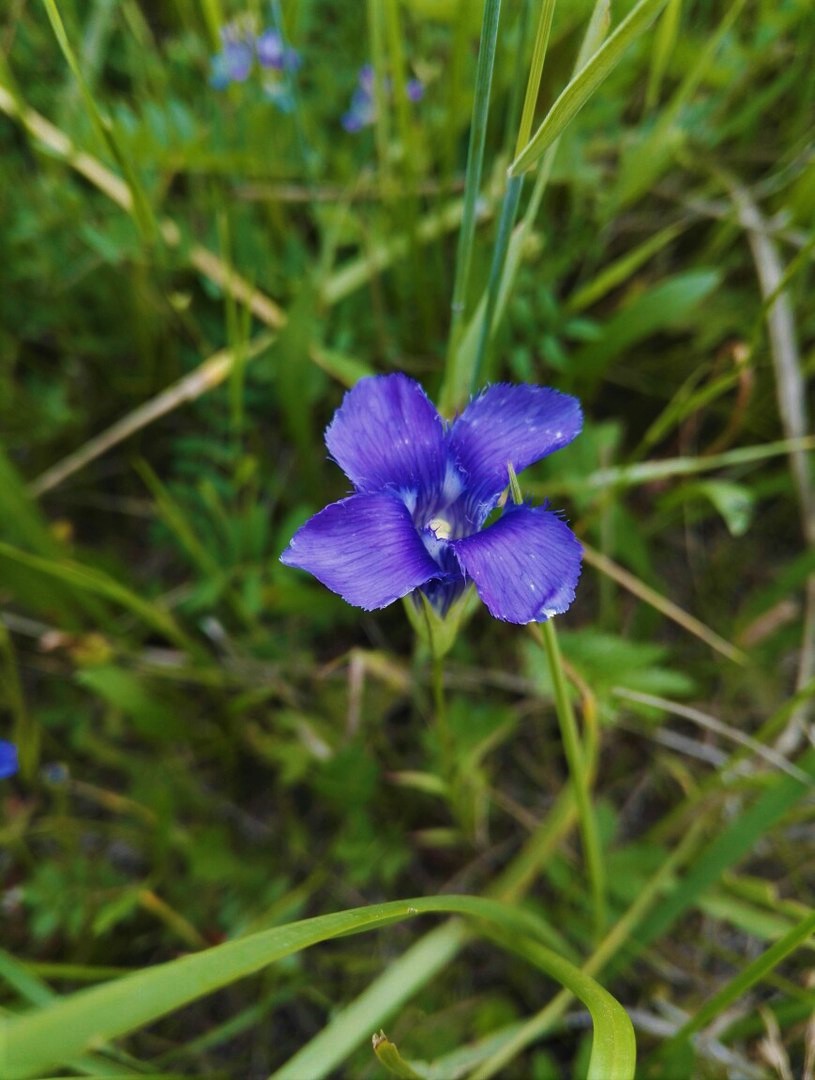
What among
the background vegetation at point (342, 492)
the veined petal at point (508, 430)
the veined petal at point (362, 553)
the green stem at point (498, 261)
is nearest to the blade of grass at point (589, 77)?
the green stem at point (498, 261)

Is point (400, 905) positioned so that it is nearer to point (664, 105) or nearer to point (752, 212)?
point (752, 212)

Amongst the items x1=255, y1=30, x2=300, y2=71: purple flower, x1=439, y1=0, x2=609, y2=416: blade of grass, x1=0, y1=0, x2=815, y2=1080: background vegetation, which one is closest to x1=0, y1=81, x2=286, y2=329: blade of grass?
x1=0, y1=0, x2=815, y2=1080: background vegetation

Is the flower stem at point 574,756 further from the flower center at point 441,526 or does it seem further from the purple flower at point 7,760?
the purple flower at point 7,760

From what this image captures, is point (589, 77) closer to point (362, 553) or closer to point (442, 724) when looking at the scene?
point (362, 553)

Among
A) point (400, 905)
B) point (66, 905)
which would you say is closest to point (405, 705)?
point (66, 905)

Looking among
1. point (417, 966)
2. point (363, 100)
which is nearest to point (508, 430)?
point (417, 966)

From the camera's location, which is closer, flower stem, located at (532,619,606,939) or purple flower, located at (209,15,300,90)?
flower stem, located at (532,619,606,939)

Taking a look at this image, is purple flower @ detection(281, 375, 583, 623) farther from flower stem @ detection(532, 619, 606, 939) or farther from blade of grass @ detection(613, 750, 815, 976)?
blade of grass @ detection(613, 750, 815, 976)

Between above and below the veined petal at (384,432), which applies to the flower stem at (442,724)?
below
